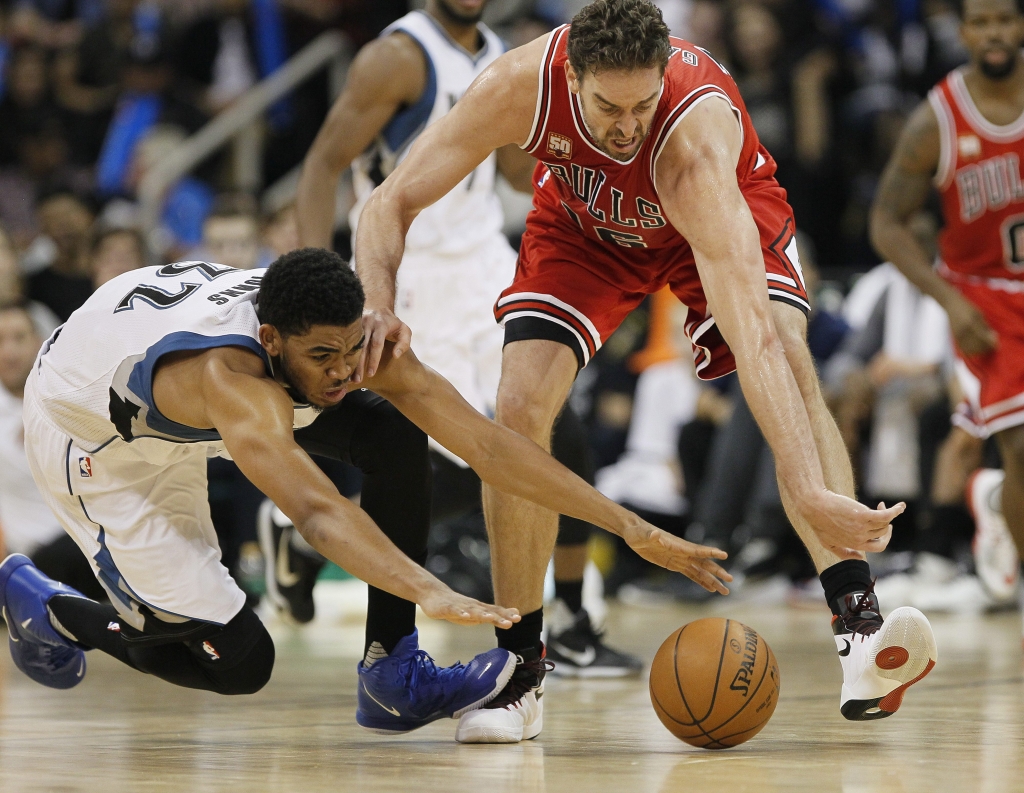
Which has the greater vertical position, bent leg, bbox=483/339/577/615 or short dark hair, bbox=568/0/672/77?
short dark hair, bbox=568/0/672/77

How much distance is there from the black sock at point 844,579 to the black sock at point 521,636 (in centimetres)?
86

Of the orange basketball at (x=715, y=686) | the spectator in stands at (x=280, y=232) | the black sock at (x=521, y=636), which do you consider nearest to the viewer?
the orange basketball at (x=715, y=686)

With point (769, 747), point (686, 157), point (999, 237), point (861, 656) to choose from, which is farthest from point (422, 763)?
point (999, 237)

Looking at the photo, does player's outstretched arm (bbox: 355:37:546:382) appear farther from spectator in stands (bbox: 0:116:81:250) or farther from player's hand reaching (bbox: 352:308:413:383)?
spectator in stands (bbox: 0:116:81:250)

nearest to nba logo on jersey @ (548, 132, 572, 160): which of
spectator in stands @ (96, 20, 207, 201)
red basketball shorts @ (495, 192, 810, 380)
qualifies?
red basketball shorts @ (495, 192, 810, 380)

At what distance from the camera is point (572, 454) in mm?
5480

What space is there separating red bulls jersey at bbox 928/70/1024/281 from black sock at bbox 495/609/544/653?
10.5ft

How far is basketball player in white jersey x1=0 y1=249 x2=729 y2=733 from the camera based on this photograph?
3.51m

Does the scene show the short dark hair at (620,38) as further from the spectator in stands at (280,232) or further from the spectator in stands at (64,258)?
the spectator in stands at (64,258)

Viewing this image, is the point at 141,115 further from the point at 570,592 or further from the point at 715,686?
the point at 715,686

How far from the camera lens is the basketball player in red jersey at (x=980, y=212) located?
6.15 m

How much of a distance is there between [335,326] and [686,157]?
111 centimetres

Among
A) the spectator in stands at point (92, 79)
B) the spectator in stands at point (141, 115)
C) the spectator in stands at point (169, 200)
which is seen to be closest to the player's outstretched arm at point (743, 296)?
the spectator in stands at point (169, 200)

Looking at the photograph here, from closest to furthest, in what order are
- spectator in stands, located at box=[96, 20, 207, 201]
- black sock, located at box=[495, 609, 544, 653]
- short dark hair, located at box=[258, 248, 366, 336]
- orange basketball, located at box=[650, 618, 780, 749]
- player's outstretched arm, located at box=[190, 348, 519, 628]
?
player's outstretched arm, located at box=[190, 348, 519, 628], short dark hair, located at box=[258, 248, 366, 336], orange basketball, located at box=[650, 618, 780, 749], black sock, located at box=[495, 609, 544, 653], spectator in stands, located at box=[96, 20, 207, 201]
